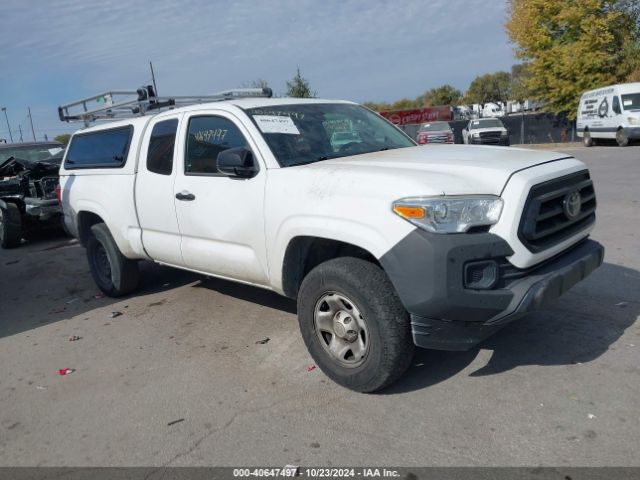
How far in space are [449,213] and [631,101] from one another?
2077 cm

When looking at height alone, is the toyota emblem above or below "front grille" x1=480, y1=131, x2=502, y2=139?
below

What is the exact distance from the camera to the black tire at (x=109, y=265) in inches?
231

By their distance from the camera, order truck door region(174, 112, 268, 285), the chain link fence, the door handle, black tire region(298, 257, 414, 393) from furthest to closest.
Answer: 1. the chain link fence
2. the door handle
3. truck door region(174, 112, 268, 285)
4. black tire region(298, 257, 414, 393)

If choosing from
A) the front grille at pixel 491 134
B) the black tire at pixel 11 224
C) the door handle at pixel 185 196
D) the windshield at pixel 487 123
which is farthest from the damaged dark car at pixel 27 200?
the windshield at pixel 487 123

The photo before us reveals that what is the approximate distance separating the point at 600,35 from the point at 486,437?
30.0 meters

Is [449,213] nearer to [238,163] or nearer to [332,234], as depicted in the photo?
[332,234]

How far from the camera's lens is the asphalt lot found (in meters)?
2.95

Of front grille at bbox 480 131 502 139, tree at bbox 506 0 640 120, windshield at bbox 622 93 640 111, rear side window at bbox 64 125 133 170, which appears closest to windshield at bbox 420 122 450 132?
front grille at bbox 480 131 502 139

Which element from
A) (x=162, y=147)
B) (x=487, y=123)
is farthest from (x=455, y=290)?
(x=487, y=123)

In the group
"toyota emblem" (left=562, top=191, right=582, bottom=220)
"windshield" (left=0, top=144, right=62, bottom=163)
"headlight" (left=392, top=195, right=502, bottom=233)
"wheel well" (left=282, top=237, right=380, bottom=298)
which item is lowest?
"wheel well" (left=282, top=237, right=380, bottom=298)

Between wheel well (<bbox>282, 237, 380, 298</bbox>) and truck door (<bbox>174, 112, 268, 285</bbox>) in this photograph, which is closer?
wheel well (<bbox>282, 237, 380, 298</bbox>)

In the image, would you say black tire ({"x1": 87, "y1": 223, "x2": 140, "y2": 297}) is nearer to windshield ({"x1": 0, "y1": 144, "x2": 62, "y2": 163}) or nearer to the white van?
windshield ({"x1": 0, "y1": 144, "x2": 62, "y2": 163})

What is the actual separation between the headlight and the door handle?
2.10 meters

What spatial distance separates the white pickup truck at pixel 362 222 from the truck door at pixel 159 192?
19 mm
